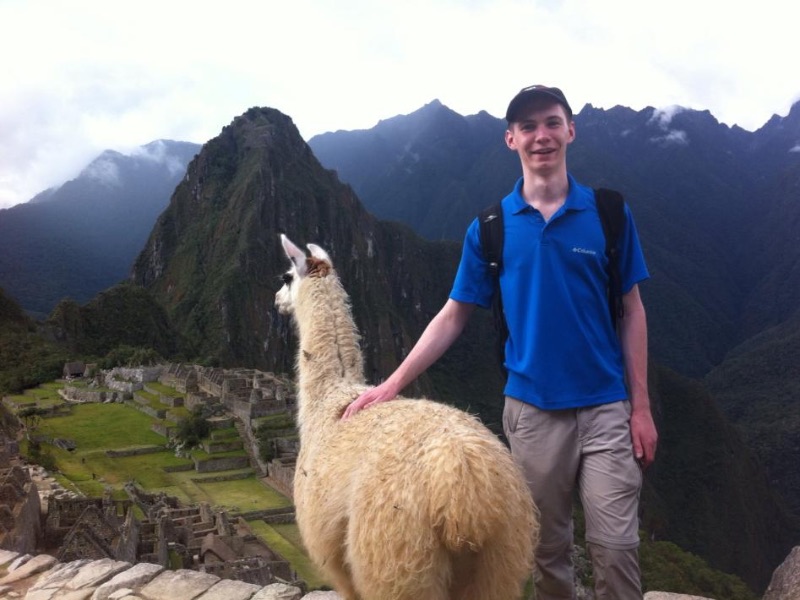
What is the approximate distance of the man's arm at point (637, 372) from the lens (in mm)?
2178

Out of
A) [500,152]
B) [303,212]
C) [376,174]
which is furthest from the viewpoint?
[376,174]

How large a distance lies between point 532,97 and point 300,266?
1.59m

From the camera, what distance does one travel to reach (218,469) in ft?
81.7

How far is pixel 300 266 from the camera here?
336 cm

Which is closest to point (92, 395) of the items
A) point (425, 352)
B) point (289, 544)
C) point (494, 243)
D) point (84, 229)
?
point (289, 544)

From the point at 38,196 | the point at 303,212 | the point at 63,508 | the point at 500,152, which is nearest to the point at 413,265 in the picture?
the point at 303,212

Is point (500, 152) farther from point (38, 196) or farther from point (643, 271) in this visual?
point (643, 271)

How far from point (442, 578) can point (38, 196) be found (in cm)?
11452

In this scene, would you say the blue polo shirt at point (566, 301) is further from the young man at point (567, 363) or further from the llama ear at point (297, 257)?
the llama ear at point (297, 257)

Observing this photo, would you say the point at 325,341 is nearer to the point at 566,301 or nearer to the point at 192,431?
the point at 566,301

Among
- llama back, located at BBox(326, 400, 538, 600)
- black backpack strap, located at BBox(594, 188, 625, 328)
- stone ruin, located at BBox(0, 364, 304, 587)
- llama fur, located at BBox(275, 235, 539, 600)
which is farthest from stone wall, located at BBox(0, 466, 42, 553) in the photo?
black backpack strap, located at BBox(594, 188, 625, 328)

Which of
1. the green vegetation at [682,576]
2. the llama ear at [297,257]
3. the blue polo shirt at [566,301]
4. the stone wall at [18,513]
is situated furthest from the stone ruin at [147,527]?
the green vegetation at [682,576]

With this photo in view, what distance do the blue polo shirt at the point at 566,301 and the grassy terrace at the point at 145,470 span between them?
14.0m

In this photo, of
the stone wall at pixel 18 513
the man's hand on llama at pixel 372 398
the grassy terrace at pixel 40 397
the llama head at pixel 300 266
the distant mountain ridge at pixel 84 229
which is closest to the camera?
the man's hand on llama at pixel 372 398
